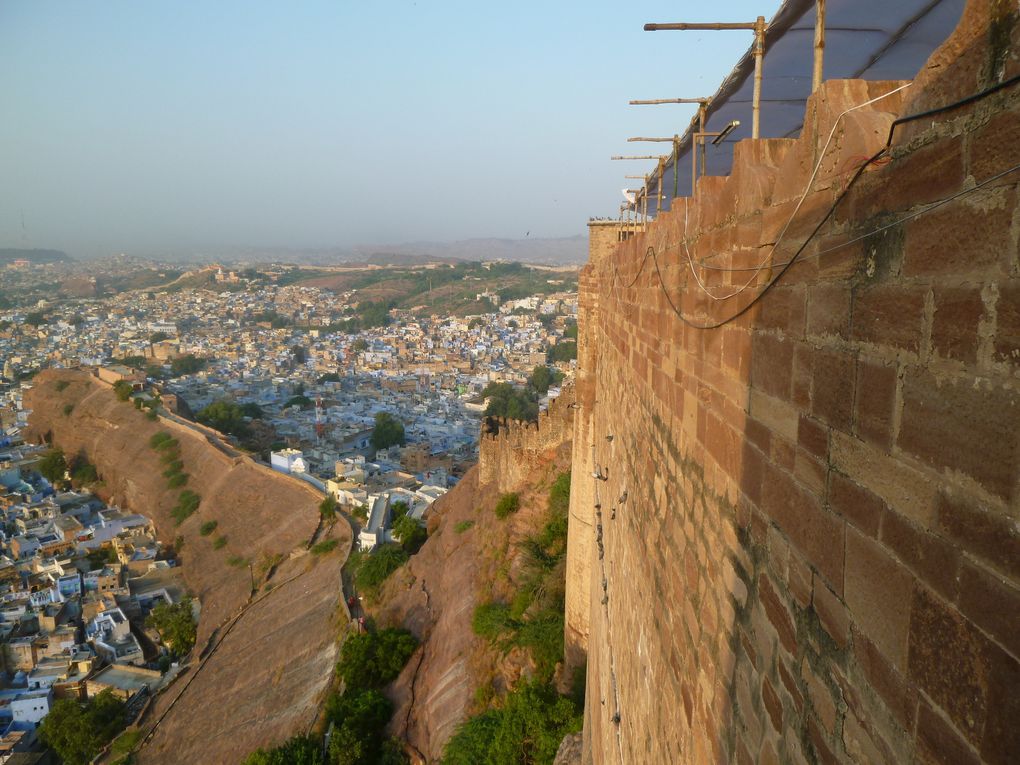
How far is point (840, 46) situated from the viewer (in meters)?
3.01

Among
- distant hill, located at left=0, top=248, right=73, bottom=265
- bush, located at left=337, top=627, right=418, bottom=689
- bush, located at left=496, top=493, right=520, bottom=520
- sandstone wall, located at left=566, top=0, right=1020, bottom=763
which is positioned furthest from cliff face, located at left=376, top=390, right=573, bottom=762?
distant hill, located at left=0, top=248, right=73, bottom=265

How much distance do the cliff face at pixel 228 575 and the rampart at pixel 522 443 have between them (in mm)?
5363

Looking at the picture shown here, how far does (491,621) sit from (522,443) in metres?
4.78

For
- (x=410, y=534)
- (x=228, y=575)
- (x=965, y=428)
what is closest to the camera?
(x=965, y=428)

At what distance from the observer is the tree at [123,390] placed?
38938 millimetres

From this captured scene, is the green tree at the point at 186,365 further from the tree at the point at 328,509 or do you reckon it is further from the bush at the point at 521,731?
the bush at the point at 521,731

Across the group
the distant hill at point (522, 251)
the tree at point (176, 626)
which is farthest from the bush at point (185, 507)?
the distant hill at point (522, 251)

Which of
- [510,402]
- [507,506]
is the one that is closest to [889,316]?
[507,506]

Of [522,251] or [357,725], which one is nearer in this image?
[357,725]

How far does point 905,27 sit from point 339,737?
479 inches

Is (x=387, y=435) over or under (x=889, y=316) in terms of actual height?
under

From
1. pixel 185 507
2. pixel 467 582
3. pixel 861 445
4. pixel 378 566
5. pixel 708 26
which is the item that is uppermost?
pixel 708 26

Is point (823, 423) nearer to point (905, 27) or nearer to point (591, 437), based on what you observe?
point (905, 27)

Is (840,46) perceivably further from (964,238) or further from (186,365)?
(186,365)
